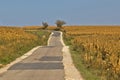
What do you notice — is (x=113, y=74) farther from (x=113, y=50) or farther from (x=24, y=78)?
(x=113, y=50)

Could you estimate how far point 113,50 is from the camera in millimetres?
33312

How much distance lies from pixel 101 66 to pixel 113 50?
460cm

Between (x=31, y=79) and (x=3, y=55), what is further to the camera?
(x=3, y=55)

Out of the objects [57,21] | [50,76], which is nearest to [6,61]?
[50,76]

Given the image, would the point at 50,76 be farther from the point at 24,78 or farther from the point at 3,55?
the point at 3,55

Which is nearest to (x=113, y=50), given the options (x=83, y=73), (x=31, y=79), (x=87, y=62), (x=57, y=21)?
(x=87, y=62)

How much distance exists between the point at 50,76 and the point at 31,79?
6.63 ft

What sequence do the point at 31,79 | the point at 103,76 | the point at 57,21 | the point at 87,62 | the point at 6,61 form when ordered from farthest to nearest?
1. the point at 57,21
2. the point at 6,61
3. the point at 87,62
4. the point at 103,76
5. the point at 31,79

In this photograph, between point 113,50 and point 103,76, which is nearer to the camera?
point 103,76

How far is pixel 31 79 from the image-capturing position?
2272 cm

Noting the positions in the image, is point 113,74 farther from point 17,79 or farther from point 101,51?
point 101,51

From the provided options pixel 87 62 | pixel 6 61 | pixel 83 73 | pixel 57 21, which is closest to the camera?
pixel 83 73

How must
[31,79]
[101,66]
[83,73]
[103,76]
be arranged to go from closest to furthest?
[31,79] → [103,76] → [83,73] → [101,66]

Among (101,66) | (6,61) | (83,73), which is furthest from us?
(6,61)
